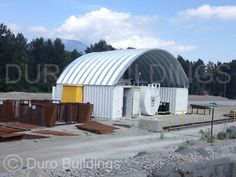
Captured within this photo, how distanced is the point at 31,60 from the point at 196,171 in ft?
A: 296

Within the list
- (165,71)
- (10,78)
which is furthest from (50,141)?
(10,78)

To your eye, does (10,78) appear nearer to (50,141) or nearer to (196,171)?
(50,141)

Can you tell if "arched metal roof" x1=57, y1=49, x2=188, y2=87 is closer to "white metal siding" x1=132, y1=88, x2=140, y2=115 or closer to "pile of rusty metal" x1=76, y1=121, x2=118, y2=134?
"white metal siding" x1=132, y1=88, x2=140, y2=115

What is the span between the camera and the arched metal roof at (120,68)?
34.8m

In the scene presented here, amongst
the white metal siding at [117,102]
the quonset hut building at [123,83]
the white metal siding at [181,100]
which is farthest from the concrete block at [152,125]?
the white metal siding at [181,100]

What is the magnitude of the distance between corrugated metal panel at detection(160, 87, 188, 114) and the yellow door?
11.1 metres

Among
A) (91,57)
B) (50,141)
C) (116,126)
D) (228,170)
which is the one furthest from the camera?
(91,57)

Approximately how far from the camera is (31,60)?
97875 millimetres

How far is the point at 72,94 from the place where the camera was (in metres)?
35.3

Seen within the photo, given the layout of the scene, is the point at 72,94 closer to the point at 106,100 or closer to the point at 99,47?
the point at 106,100

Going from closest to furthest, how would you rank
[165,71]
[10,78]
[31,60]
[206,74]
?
[165,71] → [10,78] → [31,60] → [206,74]

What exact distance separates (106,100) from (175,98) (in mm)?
11132

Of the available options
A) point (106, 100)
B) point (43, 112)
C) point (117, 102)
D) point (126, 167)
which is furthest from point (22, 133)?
point (126, 167)

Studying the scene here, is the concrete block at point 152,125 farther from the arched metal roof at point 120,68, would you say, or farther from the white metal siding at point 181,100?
the white metal siding at point 181,100
